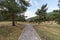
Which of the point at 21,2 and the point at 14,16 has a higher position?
the point at 21,2

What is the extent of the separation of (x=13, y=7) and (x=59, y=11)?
16248 millimetres

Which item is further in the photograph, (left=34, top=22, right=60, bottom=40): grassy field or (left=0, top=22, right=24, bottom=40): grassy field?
(left=34, top=22, right=60, bottom=40): grassy field

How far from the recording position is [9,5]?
1430 inches

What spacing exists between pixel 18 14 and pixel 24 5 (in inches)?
180

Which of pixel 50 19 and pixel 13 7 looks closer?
pixel 13 7

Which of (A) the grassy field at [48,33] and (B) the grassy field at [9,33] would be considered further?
(A) the grassy field at [48,33]

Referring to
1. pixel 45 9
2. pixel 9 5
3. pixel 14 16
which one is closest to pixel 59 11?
pixel 14 16

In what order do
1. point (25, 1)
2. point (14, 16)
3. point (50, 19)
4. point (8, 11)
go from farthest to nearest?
point (50, 19) → point (25, 1) → point (14, 16) → point (8, 11)

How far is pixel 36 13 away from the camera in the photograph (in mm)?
80875

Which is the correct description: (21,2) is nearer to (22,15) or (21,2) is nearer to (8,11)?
(22,15)

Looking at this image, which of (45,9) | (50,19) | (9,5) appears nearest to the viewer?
(9,5)

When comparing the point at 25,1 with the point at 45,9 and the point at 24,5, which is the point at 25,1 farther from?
the point at 45,9

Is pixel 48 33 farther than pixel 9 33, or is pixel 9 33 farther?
pixel 48 33

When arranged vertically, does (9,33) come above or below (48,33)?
above
